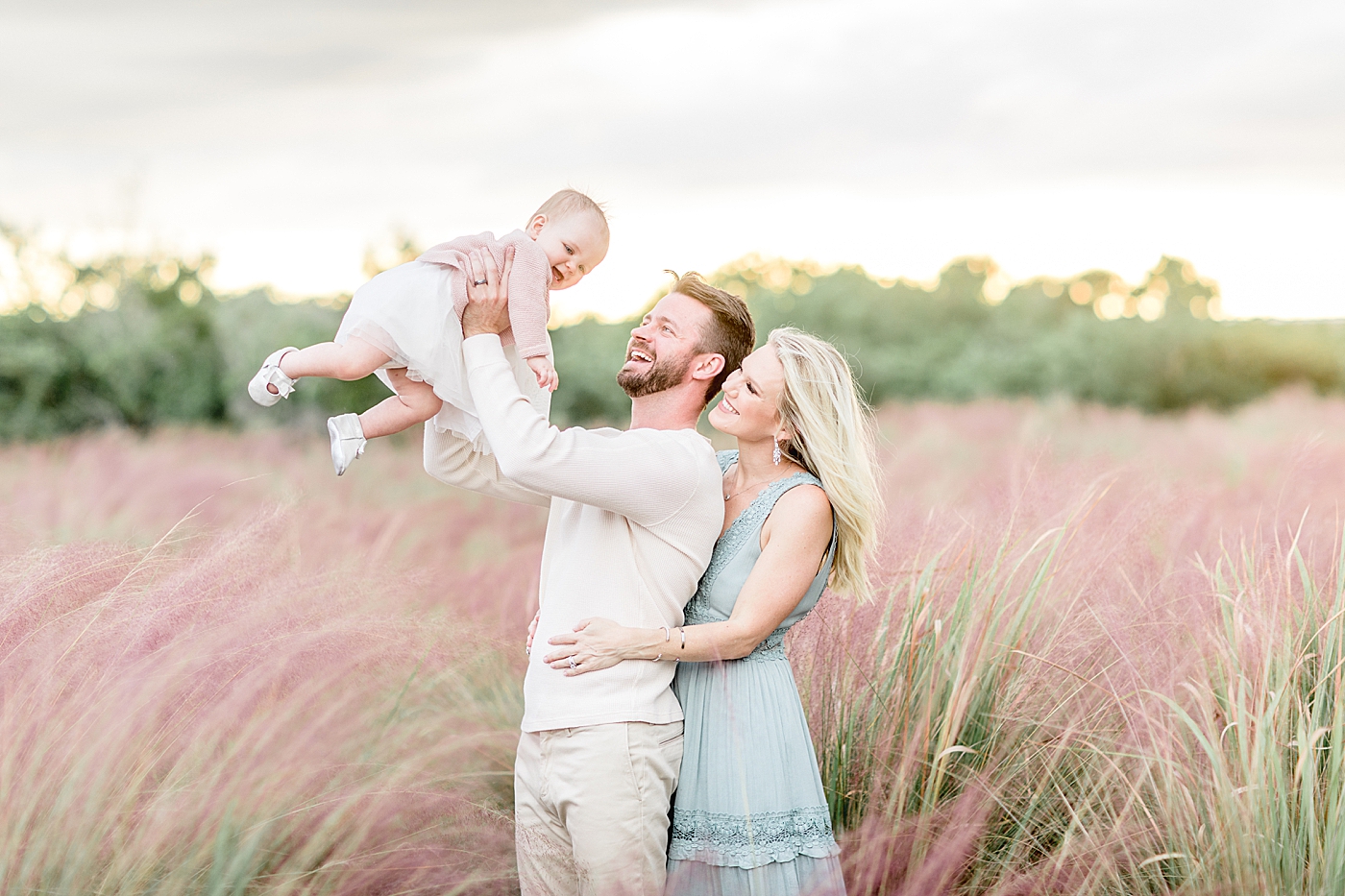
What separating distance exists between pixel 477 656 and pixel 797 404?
1484 mm

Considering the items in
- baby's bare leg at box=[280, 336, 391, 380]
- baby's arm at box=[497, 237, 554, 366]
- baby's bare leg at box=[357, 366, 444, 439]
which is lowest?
baby's bare leg at box=[357, 366, 444, 439]

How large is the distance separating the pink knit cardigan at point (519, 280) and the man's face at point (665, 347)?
0.28 metres

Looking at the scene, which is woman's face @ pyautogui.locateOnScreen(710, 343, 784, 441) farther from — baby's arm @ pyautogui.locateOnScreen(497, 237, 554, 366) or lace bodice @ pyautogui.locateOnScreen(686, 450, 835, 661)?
baby's arm @ pyautogui.locateOnScreen(497, 237, 554, 366)

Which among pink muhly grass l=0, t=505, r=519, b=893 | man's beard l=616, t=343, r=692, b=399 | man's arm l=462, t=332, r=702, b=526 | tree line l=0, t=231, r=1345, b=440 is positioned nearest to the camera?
pink muhly grass l=0, t=505, r=519, b=893

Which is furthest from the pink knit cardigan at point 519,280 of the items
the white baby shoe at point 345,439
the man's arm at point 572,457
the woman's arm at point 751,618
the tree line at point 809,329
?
the tree line at point 809,329

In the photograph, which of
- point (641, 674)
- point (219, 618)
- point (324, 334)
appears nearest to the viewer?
point (219, 618)

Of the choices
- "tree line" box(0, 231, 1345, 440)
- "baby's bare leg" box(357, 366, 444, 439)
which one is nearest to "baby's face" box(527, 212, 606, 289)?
"baby's bare leg" box(357, 366, 444, 439)

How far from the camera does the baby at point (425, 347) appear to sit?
105 inches

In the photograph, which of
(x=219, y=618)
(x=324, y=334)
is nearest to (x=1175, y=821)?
(x=219, y=618)

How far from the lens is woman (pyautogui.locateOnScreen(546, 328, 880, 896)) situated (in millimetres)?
2557

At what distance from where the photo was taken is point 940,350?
85.3 ft

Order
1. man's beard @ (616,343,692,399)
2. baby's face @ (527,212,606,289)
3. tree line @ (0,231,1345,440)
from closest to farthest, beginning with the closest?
man's beard @ (616,343,692,399), baby's face @ (527,212,606,289), tree line @ (0,231,1345,440)

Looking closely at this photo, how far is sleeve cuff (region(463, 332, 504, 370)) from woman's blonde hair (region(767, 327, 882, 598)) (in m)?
0.72

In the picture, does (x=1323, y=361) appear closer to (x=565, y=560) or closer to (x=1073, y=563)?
(x=1073, y=563)
